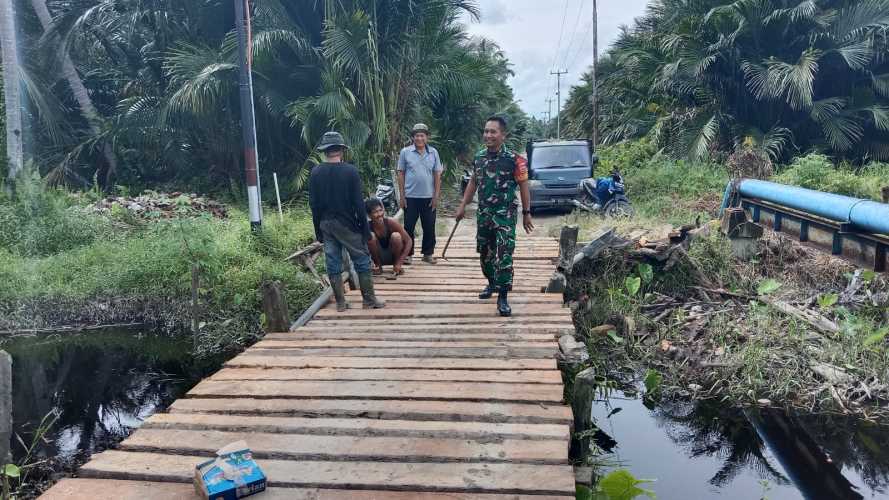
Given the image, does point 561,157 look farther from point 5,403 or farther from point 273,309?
point 5,403

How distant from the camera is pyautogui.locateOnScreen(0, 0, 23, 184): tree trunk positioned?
13.3 m

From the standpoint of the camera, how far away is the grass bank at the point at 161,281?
8594 mm

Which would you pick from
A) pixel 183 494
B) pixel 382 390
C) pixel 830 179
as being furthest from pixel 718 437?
pixel 830 179

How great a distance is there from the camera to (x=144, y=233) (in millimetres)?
10930

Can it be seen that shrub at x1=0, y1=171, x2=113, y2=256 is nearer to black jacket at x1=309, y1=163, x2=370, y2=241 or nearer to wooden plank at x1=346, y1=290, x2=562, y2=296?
wooden plank at x1=346, y1=290, x2=562, y2=296

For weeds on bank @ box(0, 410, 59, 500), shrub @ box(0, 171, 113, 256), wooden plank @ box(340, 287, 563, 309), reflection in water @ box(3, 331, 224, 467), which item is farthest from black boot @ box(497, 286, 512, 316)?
shrub @ box(0, 171, 113, 256)

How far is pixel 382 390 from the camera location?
4.12 meters

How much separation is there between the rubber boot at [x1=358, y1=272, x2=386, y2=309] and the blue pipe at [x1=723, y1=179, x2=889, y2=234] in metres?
3.88

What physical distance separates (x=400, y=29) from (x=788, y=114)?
10373mm

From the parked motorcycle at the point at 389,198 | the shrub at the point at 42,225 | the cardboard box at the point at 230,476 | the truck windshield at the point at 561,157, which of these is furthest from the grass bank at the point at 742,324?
the shrub at the point at 42,225

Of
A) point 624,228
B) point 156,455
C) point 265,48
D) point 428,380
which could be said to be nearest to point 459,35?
point 265,48

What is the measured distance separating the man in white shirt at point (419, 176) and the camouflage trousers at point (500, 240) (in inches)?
67.2

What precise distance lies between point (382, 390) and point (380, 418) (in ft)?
1.18

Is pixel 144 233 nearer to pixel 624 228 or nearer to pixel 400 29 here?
pixel 400 29
